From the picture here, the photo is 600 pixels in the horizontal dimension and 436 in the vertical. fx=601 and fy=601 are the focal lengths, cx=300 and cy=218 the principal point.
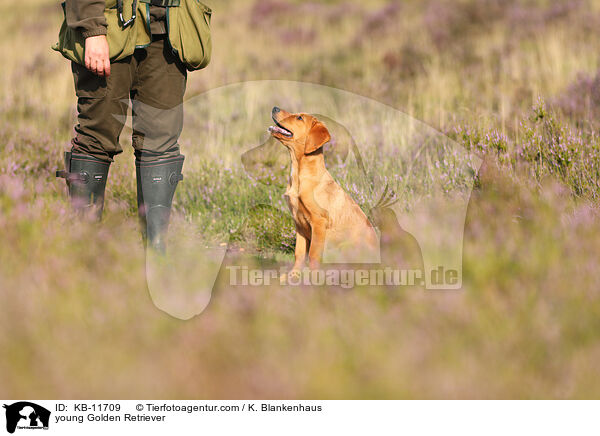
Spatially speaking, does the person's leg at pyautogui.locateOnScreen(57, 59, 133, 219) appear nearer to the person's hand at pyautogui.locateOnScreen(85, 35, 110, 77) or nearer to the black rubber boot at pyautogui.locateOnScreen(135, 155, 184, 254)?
the person's hand at pyautogui.locateOnScreen(85, 35, 110, 77)

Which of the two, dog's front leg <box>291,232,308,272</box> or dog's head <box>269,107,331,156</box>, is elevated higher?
dog's head <box>269,107,331,156</box>

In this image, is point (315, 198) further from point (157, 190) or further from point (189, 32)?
point (189, 32)

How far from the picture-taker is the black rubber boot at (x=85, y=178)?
11.0 ft

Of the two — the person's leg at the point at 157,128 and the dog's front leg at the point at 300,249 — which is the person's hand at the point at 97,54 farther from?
the dog's front leg at the point at 300,249

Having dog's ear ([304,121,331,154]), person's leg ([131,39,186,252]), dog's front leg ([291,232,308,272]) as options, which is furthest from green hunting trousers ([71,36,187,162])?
dog's front leg ([291,232,308,272])

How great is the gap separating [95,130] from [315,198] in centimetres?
127

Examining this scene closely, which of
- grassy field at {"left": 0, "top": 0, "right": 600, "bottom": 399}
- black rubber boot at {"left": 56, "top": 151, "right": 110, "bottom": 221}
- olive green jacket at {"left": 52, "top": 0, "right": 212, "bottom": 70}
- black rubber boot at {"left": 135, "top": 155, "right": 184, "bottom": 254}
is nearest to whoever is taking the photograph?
grassy field at {"left": 0, "top": 0, "right": 600, "bottom": 399}

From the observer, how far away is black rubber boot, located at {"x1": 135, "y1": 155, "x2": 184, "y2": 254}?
349 cm

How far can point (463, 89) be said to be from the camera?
23.8 feet

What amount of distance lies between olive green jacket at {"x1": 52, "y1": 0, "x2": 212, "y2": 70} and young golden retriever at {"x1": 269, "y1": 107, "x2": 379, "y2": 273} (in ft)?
2.00
